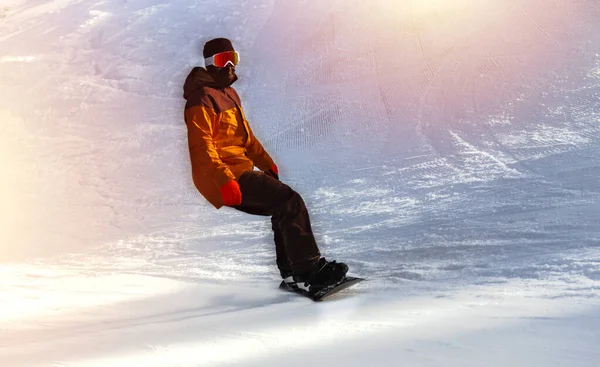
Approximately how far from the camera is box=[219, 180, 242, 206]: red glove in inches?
114

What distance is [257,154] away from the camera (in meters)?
3.30

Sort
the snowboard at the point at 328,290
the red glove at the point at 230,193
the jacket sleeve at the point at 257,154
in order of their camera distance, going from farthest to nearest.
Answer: the jacket sleeve at the point at 257,154 < the snowboard at the point at 328,290 < the red glove at the point at 230,193

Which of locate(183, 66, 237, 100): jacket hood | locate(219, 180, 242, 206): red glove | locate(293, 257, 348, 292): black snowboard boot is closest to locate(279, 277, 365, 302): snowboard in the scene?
locate(293, 257, 348, 292): black snowboard boot

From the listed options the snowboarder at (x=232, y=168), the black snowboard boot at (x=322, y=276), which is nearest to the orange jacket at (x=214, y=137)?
the snowboarder at (x=232, y=168)

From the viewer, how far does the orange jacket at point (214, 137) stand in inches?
116

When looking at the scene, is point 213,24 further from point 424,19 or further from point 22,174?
point 22,174

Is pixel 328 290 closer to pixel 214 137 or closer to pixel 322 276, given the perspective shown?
pixel 322 276

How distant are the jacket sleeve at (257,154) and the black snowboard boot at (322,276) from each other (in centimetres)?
53

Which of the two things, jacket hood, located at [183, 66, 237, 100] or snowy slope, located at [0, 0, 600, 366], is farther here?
jacket hood, located at [183, 66, 237, 100]

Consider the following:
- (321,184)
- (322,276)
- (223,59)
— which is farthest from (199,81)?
(321,184)

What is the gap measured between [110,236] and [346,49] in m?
4.44

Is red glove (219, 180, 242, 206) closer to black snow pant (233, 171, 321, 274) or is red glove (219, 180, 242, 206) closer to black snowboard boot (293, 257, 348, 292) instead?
black snow pant (233, 171, 321, 274)

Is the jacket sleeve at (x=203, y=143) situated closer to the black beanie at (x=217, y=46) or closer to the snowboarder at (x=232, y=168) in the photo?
the snowboarder at (x=232, y=168)

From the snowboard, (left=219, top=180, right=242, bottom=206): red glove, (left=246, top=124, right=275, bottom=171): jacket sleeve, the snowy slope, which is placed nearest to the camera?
the snowy slope
